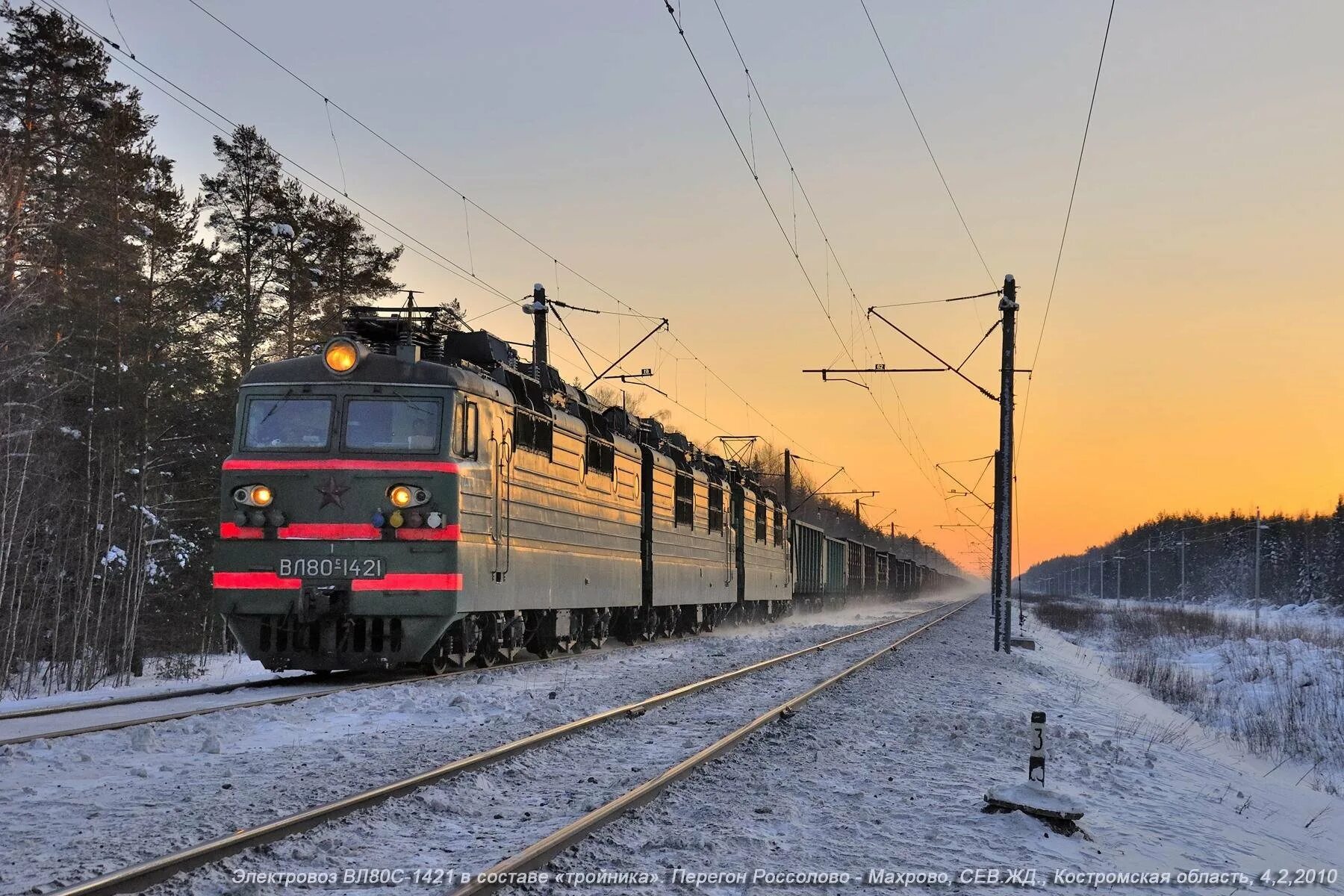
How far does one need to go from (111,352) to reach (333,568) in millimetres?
16729

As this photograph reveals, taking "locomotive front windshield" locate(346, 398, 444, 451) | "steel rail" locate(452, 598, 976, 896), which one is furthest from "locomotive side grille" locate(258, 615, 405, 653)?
"steel rail" locate(452, 598, 976, 896)

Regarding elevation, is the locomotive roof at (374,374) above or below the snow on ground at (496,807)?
above

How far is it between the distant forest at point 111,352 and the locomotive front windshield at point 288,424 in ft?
36.3

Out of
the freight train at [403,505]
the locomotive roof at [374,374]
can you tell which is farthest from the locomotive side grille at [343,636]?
the locomotive roof at [374,374]

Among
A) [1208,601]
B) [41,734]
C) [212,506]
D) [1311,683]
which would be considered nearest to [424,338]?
[41,734]

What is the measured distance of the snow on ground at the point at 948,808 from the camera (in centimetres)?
556

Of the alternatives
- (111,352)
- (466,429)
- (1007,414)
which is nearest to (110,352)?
(111,352)

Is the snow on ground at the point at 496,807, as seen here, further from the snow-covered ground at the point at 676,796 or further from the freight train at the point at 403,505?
the freight train at the point at 403,505

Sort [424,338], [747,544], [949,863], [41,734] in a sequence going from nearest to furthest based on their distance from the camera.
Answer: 1. [949,863]
2. [41,734]
3. [424,338]
4. [747,544]

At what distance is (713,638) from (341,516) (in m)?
14.6

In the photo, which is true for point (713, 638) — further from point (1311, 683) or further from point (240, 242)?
point (240, 242)

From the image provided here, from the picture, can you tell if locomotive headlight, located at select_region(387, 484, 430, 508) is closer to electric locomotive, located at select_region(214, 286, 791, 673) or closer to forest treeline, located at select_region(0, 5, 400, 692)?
electric locomotive, located at select_region(214, 286, 791, 673)

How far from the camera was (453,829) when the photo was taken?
5922mm

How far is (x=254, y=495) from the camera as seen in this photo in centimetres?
1186
